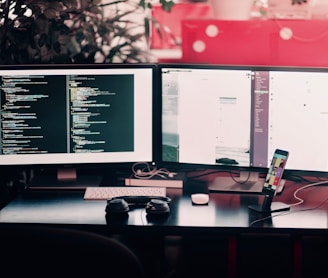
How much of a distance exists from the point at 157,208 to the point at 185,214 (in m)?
0.10

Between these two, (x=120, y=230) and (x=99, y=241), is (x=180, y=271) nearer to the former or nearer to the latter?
(x=120, y=230)

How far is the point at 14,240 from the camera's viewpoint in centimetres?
122

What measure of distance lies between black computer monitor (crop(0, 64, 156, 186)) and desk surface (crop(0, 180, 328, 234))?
158 millimetres

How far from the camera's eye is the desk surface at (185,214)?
1.91 metres

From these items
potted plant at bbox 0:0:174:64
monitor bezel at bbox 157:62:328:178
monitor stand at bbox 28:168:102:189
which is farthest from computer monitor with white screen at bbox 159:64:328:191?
potted plant at bbox 0:0:174:64

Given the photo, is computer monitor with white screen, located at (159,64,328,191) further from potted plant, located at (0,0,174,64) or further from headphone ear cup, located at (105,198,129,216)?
potted plant, located at (0,0,174,64)

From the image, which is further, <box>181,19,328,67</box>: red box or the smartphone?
<box>181,19,328,67</box>: red box

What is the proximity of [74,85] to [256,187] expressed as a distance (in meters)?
0.76

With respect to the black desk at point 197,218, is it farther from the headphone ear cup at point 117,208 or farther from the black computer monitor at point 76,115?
the black computer monitor at point 76,115

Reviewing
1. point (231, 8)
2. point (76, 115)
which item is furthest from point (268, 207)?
point (231, 8)

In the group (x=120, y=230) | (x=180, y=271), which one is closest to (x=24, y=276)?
(x=120, y=230)

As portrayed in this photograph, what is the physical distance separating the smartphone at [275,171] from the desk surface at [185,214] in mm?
83

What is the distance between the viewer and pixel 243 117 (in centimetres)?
226

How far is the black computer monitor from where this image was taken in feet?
7.47
